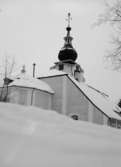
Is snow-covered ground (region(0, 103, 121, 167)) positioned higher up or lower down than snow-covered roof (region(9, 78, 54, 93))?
lower down

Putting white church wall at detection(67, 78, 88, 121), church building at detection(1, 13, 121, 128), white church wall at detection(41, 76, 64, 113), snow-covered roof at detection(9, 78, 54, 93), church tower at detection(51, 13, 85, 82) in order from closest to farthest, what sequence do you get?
church building at detection(1, 13, 121, 128) < white church wall at detection(67, 78, 88, 121) < snow-covered roof at detection(9, 78, 54, 93) < white church wall at detection(41, 76, 64, 113) < church tower at detection(51, 13, 85, 82)

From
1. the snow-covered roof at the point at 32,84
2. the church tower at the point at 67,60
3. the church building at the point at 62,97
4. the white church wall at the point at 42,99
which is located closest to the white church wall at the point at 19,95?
the church building at the point at 62,97

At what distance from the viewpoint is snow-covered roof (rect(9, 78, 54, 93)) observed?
2712 centimetres

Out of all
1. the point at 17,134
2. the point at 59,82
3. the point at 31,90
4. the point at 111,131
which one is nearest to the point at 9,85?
the point at 31,90

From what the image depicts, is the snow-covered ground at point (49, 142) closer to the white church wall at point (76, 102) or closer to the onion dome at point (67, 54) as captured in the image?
the white church wall at point (76, 102)

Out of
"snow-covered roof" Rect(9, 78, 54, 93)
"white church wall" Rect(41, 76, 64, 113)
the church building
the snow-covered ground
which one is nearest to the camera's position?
the snow-covered ground

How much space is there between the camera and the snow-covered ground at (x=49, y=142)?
3.26 meters

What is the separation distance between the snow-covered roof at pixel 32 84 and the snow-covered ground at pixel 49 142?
2237 centimetres

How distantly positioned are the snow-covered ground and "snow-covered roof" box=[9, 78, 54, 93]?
22.4 m

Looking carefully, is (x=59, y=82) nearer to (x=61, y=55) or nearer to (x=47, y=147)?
(x=61, y=55)

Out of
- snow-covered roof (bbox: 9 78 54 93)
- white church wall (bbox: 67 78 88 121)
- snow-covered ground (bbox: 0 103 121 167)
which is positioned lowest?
snow-covered ground (bbox: 0 103 121 167)

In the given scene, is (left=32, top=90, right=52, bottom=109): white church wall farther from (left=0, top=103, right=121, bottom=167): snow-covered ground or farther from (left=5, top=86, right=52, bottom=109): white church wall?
(left=0, top=103, right=121, bottom=167): snow-covered ground

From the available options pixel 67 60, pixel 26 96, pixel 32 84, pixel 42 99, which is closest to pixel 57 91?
pixel 42 99

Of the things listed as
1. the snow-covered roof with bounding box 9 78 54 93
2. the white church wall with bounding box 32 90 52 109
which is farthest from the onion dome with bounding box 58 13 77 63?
the white church wall with bounding box 32 90 52 109
